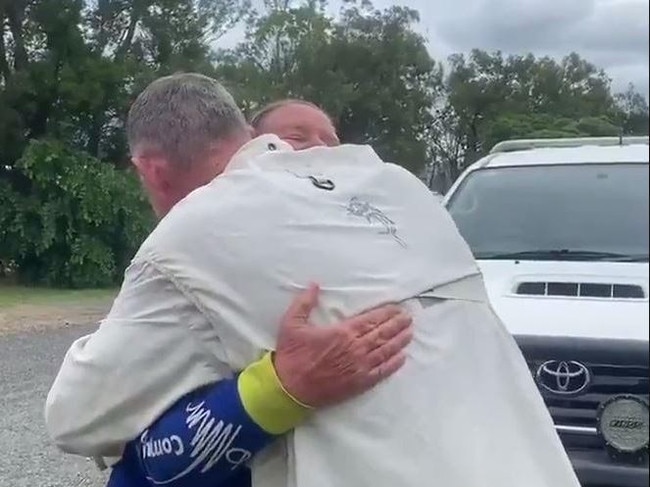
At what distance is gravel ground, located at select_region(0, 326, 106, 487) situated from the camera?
18.3ft

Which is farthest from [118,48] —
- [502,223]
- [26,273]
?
[502,223]

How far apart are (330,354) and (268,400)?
8 centimetres

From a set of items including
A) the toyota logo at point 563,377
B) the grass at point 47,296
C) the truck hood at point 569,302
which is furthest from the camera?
the grass at point 47,296

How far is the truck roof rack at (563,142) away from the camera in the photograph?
33.9 inches

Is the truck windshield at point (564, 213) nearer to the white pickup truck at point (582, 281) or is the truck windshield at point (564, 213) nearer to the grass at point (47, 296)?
the white pickup truck at point (582, 281)

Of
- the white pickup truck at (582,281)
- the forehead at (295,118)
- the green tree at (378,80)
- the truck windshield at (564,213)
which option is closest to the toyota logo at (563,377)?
the white pickup truck at (582,281)

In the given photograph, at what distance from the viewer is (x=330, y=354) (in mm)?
1188

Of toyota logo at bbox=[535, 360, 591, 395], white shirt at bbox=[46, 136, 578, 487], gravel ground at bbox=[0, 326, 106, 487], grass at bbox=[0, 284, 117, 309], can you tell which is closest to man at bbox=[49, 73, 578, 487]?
white shirt at bbox=[46, 136, 578, 487]

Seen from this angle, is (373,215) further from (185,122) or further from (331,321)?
(185,122)

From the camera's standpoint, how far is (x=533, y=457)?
1.27 meters

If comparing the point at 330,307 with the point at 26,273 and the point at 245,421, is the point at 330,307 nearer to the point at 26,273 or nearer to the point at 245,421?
the point at 245,421

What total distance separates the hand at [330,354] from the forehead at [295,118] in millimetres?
491

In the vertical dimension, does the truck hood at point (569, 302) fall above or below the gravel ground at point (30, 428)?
above

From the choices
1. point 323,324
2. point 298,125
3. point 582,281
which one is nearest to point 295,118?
point 298,125
